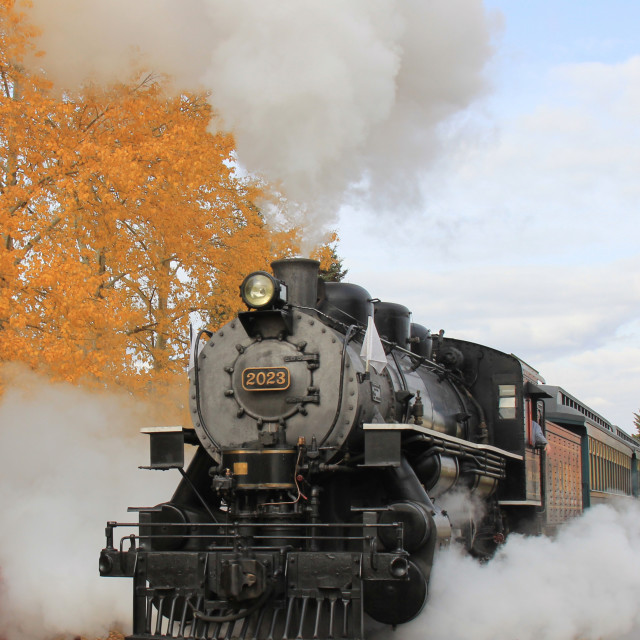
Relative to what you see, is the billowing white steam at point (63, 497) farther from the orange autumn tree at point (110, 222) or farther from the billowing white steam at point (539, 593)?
the billowing white steam at point (539, 593)

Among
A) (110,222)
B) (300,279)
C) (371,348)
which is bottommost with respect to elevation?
(371,348)

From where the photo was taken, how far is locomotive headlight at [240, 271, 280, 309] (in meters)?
6.84

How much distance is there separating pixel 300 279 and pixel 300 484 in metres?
1.82

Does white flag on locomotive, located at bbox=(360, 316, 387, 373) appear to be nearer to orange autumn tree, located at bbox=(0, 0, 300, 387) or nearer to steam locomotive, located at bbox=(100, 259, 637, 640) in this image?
steam locomotive, located at bbox=(100, 259, 637, 640)

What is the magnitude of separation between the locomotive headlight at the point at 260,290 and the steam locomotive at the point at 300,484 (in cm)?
1

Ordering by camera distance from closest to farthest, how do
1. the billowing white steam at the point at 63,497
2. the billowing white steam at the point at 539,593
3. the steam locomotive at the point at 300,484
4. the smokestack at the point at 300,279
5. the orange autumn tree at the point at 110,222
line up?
the steam locomotive at the point at 300,484
the billowing white steam at the point at 539,593
the smokestack at the point at 300,279
the billowing white steam at the point at 63,497
the orange autumn tree at the point at 110,222

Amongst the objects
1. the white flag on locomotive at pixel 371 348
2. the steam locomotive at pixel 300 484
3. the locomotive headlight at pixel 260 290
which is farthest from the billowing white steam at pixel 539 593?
the locomotive headlight at pixel 260 290

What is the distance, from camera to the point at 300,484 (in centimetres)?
650

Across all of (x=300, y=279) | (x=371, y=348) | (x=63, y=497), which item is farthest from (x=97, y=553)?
(x=371, y=348)

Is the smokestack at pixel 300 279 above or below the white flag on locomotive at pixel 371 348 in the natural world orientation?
above

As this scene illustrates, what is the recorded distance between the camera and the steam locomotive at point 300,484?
5.91m

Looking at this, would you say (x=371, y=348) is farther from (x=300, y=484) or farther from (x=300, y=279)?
(x=300, y=484)

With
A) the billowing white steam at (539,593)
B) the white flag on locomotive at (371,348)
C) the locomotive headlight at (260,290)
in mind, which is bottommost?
the billowing white steam at (539,593)

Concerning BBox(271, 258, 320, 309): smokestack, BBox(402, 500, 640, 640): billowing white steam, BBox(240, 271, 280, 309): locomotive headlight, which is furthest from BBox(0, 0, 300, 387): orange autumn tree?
BBox(402, 500, 640, 640): billowing white steam
